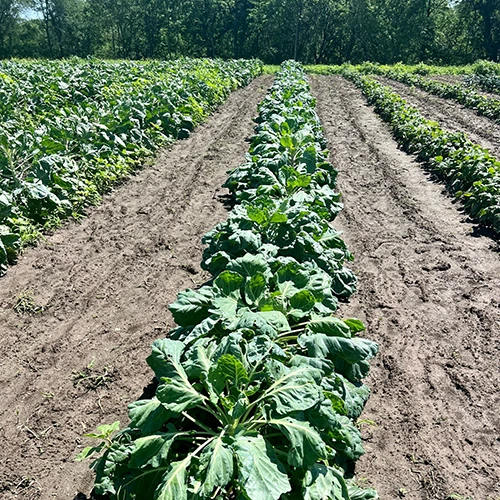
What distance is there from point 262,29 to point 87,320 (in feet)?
191

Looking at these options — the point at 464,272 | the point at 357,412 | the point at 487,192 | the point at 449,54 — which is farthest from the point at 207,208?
the point at 449,54

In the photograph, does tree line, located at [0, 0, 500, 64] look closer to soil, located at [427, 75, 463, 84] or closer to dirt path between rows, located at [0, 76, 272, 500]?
soil, located at [427, 75, 463, 84]

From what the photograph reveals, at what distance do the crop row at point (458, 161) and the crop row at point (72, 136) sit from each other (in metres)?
5.88

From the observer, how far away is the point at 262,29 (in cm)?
5591

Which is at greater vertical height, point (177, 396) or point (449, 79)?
point (177, 396)

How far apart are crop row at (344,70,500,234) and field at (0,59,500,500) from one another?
5cm

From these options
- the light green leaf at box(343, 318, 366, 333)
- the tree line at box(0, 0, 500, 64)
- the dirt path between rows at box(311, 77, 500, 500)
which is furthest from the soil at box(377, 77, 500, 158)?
the tree line at box(0, 0, 500, 64)

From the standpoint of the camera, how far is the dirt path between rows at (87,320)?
3.32m

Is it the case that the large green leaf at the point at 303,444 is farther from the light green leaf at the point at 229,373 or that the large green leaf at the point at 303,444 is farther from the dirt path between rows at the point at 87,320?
the dirt path between rows at the point at 87,320

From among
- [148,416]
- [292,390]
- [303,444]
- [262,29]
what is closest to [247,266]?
[292,390]

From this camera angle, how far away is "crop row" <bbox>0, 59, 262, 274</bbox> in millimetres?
→ 6592

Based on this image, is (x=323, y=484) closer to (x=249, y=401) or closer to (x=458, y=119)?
(x=249, y=401)

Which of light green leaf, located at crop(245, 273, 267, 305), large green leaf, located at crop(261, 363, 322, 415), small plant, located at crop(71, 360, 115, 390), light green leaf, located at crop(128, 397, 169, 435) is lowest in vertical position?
small plant, located at crop(71, 360, 115, 390)

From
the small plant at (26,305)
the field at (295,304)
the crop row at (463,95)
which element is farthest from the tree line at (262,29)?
the small plant at (26,305)
